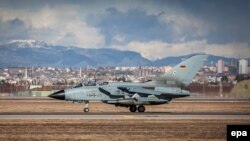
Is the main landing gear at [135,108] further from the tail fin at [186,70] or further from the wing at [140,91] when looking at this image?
the tail fin at [186,70]

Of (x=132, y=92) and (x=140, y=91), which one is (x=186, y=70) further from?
(x=132, y=92)

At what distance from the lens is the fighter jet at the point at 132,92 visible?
53562mm

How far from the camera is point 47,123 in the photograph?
39375 mm

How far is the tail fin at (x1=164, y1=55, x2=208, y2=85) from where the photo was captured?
55656mm

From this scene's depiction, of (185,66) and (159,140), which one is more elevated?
(185,66)

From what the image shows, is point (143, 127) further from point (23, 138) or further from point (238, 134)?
point (238, 134)

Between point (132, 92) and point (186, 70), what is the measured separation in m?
5.36

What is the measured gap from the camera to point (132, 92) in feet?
177

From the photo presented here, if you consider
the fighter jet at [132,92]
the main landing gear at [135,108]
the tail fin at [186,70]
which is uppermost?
the tail fin at [186,70]

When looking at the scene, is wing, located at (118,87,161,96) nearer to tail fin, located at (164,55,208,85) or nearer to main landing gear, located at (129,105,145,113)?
main landing gear, located at (129,105,145,113)

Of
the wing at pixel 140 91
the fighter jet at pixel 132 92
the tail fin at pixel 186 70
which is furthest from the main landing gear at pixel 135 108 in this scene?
the tail fin at pixel 186 70

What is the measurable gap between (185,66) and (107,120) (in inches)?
620

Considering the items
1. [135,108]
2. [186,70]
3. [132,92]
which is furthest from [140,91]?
[186,70]

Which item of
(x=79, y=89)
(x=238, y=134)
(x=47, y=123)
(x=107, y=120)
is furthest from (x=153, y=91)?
(x=238, y=134)
